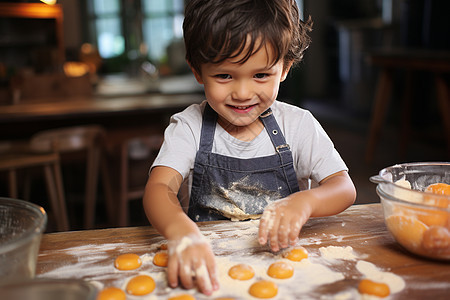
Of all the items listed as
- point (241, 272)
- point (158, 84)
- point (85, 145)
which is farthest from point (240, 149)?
point (158, 84)

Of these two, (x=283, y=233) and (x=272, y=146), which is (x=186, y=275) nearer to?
(x=283, y=233)

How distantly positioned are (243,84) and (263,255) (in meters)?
0.33

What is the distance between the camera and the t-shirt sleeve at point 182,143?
96cm

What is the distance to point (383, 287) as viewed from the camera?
0.62 metres

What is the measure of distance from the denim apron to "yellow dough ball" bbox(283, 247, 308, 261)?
0.96 ft

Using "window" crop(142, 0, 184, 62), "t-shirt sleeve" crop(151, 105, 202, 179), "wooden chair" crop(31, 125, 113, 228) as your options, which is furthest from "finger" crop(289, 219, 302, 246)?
"window" crop(142, 0, 184, 62)

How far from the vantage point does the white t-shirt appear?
39.1 inches

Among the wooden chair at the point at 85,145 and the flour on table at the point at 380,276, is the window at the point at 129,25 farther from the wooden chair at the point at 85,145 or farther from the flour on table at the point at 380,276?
the flour on table at the point at 380,276

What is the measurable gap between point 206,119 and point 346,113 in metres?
5.27

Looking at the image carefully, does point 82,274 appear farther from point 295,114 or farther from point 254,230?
point 295,114

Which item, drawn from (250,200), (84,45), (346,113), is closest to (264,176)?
(250,200)

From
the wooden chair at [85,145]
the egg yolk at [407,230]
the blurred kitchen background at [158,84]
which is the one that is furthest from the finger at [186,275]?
the wooden chair at [85,145]

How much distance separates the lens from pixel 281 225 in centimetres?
74

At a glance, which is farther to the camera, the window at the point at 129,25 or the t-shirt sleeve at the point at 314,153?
the window at the point at 129,25
